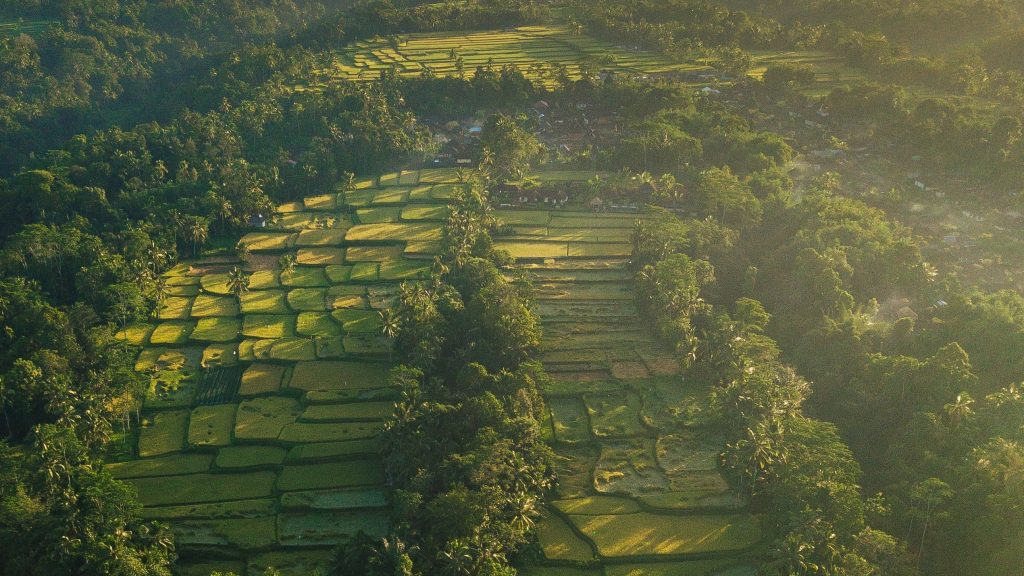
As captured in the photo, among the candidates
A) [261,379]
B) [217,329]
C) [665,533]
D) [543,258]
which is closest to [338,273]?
[217,329]

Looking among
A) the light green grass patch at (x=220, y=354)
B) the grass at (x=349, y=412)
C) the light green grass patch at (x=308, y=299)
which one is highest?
the light green grass patch at (x=308, y=299)

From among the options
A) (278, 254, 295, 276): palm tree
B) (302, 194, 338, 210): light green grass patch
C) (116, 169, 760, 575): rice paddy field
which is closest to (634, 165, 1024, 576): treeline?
(116, 169, 760, 575): rice paddy field

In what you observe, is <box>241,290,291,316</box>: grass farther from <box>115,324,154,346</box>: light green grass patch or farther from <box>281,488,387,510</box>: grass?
<box>281,488,387,510</box>: grass

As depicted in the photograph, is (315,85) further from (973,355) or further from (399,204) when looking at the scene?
(973,355)

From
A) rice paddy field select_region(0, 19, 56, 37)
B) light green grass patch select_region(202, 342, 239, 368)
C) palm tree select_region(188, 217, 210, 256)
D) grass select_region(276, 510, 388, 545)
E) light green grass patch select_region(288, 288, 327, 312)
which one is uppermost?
rice paddy field select_region(0, 19, 56, 37)

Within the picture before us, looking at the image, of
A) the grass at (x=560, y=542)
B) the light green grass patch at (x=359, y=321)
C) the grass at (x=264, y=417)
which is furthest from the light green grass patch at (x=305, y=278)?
the grass at (x=560, y=542)

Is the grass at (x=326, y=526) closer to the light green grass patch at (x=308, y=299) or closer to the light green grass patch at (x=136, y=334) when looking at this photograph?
the light green grass patch at (x=308, y=299)

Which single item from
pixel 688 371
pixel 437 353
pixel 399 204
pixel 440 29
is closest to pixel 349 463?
pixel 437 353
